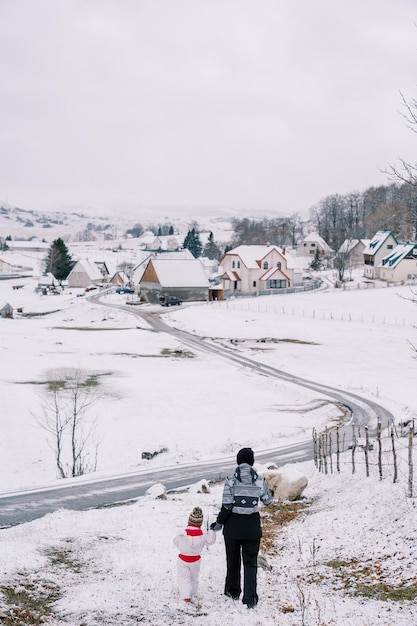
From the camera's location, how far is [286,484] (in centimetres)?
1538

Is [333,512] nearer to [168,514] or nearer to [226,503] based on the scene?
[168,514]

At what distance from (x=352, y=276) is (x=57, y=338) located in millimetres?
66832

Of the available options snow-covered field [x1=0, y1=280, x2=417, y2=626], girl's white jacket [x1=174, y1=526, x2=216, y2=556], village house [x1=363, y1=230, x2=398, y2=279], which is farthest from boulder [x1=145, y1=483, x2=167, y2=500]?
village house [x1=363, y1=230, x2=398, y2=279]

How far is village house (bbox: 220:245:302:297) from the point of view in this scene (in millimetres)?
91562

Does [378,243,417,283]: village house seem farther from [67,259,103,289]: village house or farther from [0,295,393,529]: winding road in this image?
[0,295,393,529]: winding road

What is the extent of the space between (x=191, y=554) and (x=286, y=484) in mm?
7075

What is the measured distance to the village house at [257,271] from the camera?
91.6 metres

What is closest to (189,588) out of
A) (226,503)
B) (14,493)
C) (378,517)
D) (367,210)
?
(226,503)

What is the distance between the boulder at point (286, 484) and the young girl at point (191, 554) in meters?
6.84

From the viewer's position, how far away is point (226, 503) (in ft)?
28.7

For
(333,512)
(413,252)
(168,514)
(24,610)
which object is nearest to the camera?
(24,610)

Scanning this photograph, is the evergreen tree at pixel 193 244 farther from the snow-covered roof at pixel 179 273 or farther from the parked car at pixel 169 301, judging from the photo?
the parked car at pixel 169 301

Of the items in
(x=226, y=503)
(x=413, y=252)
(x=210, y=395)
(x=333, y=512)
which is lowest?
(x=210, y=395)

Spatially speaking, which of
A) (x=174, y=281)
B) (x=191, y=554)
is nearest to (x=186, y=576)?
(x=191, y=554)
